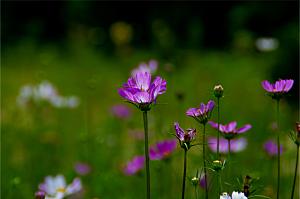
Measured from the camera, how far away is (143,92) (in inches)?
30.9

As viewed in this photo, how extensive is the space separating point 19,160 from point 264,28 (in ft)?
10.7

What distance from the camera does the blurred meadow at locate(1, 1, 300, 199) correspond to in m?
1.77

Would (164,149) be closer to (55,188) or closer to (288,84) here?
(55,188)

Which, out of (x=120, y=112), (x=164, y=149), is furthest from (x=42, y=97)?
(x=164, y=149)

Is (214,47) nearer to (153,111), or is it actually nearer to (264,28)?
(264,28)

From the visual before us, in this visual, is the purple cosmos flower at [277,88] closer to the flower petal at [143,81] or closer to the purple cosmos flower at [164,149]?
the flower petal at [143,81]

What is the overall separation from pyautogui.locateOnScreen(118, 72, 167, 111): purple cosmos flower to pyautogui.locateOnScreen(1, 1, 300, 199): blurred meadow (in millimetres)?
50

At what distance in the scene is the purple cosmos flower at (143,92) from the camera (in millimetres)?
784

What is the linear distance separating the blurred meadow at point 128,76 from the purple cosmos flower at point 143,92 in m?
0.05

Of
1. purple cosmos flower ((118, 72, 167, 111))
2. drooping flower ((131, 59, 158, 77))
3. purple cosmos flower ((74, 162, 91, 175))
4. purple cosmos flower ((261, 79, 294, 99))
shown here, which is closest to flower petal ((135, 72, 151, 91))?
purple cosmos flower ((118, 72, 167, 111))

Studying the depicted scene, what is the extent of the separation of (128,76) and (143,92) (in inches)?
107

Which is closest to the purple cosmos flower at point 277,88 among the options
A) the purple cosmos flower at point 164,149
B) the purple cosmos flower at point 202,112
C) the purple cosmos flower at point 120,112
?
the purple cosmos flower at point 202,112

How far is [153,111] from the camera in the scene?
2.46m

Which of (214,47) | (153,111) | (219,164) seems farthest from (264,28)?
(219,164)
